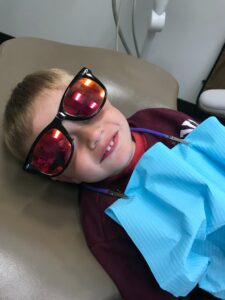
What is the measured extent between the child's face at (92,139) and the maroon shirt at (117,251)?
6cm

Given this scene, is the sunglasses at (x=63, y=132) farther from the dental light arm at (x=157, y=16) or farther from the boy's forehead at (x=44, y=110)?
the dental light arm at (x=157, y=16)

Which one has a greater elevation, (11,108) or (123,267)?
(11,108)

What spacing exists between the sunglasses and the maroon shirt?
123 mm

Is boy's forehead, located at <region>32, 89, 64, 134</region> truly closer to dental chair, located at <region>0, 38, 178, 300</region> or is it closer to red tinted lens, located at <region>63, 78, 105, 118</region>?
red tinted lens, located at <region>63, 78, 105, 118</region>

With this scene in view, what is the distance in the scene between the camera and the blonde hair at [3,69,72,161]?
30.4 inches

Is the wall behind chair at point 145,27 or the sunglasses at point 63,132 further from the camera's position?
the wall behind chair at point 145,27

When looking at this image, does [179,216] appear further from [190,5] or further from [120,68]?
[190,5]

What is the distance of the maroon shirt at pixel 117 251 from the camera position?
735 millimetres

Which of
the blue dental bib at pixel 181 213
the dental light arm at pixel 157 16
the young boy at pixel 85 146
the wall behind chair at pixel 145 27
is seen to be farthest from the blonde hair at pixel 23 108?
the wall behind chair at pixel 145 27

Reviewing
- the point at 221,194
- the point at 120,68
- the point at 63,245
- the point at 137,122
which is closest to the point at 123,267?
the point at 63,245

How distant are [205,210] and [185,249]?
0.29 ft

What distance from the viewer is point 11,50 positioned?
985mm

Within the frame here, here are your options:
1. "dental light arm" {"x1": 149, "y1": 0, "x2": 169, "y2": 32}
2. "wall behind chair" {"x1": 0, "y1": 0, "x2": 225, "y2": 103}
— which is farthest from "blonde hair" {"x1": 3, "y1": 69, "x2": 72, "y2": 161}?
"wall behind chair" {"x1": 0, "y1": 0, "x2": 225, "y2": 103}

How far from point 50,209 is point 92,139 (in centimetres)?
19
